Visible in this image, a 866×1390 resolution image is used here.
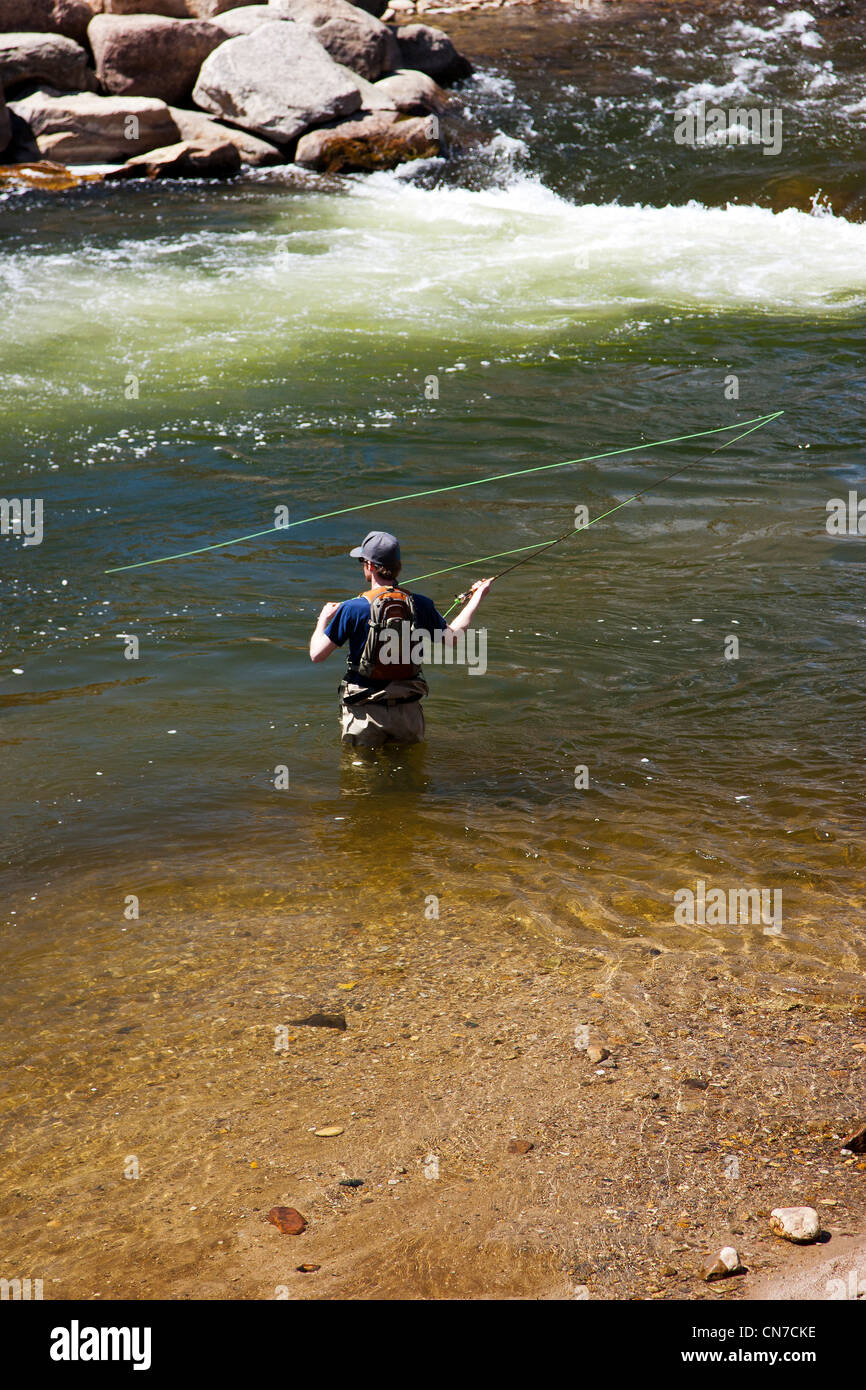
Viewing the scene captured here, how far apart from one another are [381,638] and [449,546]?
353 centimetres

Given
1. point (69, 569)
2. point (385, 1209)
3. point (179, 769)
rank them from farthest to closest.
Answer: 1. point (69, 569)
2. point (179, 769)
3. point (385, 1209)

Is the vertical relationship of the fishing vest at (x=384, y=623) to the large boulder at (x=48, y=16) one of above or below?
below

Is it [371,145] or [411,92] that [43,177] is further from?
[411,92]

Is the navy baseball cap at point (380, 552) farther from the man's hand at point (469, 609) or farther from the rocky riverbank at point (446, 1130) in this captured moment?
the rocky riverbank at point (446, 1130)

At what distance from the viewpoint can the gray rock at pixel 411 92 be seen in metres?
21.4

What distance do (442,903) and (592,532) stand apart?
17.2 feet

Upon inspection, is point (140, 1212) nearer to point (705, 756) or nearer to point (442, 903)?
point (442, 903)

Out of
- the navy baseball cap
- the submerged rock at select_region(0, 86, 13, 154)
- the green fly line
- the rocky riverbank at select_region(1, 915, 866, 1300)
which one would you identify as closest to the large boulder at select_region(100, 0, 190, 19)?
the submerged rock at select_region(0, 86, 13, 154)

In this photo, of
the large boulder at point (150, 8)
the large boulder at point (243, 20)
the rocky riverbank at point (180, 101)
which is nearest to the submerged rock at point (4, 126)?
the rocky riverbank at point (180, 101)

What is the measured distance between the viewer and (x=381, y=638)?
6.08 meters

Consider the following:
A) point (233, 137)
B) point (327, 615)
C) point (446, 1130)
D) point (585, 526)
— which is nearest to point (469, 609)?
point (327, 615)

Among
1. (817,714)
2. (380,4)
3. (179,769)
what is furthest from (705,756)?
(380,4)

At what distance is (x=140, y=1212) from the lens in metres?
3.58

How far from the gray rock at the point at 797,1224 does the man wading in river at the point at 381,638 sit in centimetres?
315
